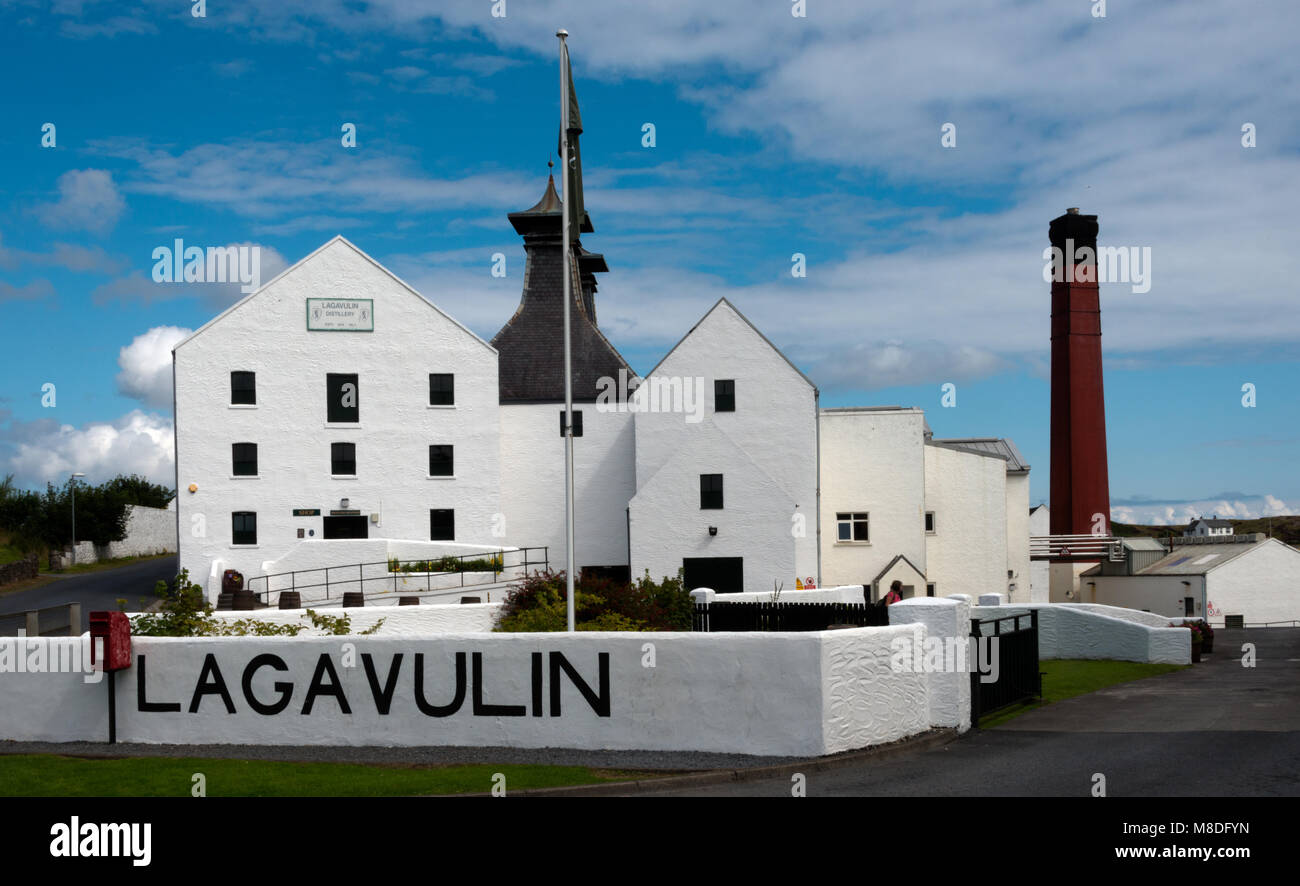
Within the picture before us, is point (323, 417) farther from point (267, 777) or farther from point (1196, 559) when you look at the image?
point (1196, 559)

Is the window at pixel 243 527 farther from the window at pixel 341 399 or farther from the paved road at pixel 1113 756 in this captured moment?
the paved road at pixel 1113 756

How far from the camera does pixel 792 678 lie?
46.8ft

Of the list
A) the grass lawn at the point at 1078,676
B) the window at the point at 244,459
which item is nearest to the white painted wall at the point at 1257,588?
the grass lawn at the point at 1078,676

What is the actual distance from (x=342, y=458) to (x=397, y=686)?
29.6 meters

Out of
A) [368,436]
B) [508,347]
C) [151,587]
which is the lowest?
[151,587]

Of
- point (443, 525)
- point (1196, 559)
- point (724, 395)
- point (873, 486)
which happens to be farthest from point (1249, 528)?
point (443, 525)

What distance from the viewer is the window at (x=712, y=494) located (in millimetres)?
40438

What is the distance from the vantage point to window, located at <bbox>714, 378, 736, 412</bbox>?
43094 mm

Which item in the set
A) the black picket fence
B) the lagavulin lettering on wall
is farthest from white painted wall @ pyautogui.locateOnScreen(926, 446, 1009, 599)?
the lagavulin lettering on wall

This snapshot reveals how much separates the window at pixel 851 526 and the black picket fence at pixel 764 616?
66.2ft

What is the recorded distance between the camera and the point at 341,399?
43500 mm
